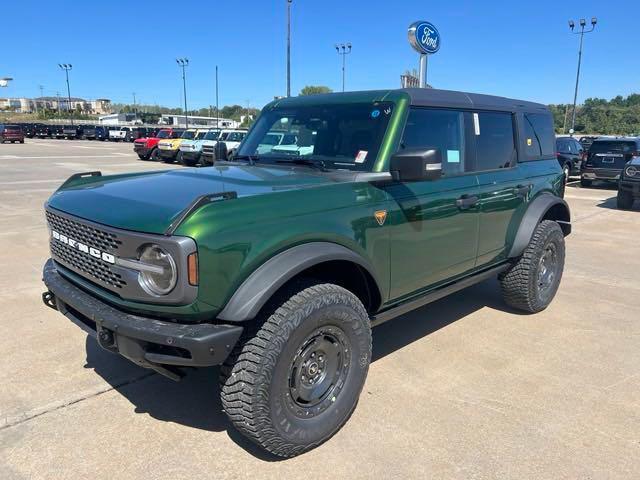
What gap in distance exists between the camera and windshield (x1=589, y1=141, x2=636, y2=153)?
628 inches

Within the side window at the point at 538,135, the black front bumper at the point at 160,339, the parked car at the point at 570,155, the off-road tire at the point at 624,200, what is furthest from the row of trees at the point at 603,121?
the black front bumper at the point at 160,339

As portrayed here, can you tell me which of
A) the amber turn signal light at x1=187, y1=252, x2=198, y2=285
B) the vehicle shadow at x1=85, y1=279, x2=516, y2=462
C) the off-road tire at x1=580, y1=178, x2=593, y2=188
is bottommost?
the vehicle shadow at x1=85, y1=279, x2=516, y2=462

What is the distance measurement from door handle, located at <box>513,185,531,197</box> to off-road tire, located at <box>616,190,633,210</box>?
8739 millimetres

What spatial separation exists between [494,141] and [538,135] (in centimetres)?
102

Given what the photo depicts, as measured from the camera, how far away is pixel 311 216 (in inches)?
107

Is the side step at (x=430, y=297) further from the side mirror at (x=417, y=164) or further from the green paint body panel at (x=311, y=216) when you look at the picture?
the side mirror at (x=417, y=164)

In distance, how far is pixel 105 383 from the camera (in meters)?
3.48

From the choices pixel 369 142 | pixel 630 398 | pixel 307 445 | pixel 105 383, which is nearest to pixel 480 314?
pixel 630 398

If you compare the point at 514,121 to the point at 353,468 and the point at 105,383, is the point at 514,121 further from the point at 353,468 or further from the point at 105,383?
the point at 105,383

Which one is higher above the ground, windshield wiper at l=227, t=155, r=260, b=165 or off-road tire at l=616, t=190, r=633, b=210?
windshield wiper at l=227, t=155, r=260, b=165

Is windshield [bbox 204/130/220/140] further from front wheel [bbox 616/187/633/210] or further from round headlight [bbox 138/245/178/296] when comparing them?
round headlight [bbox 138/245/178/296]

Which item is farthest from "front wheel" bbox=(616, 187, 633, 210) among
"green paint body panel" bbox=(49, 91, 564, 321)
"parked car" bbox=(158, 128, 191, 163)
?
"parked car" bbox=(158, 128, 191, 163)

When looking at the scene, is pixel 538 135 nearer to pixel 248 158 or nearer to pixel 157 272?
pixel 248 158

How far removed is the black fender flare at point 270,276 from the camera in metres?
2.39
